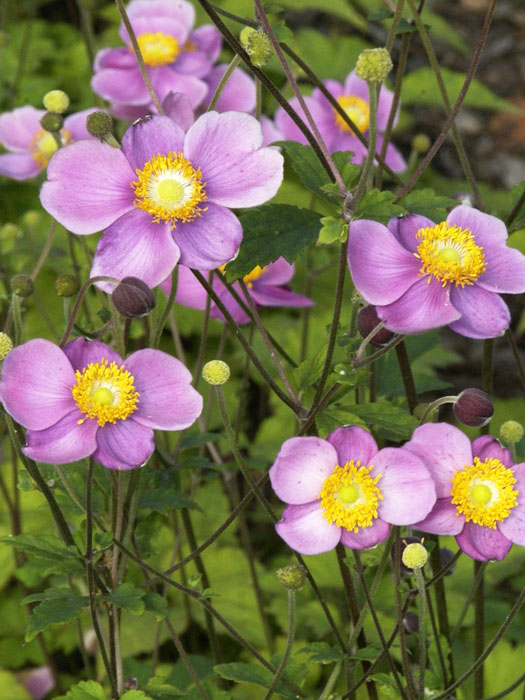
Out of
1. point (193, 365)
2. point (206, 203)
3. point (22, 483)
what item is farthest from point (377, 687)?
point (193, 365)

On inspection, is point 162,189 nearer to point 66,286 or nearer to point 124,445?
point 66,286

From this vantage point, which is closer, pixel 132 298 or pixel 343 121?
pixel 132 298

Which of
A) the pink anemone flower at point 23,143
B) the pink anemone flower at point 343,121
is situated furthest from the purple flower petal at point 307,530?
the pink anemone flower at point 23,143

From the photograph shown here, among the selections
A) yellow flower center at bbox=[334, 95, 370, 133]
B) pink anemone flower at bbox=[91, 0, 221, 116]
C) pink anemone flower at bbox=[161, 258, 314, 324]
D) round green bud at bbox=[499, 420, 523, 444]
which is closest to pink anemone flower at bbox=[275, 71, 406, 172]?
yellow flower center at bbox=[334, 95, 370, 133]

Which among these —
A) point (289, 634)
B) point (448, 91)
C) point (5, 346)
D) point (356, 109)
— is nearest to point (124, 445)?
point (5, 346)

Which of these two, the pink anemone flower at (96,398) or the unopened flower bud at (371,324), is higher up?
the unopened flower bud at (371,324)

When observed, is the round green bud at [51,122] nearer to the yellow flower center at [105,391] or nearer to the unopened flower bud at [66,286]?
the unopened flower bud at [66,286]

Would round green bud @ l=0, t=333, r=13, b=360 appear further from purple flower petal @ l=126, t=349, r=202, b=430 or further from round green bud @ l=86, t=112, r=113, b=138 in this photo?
round green bud @ l=86, t=112, r=113, b=138

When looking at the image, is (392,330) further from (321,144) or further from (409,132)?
(409,132)
